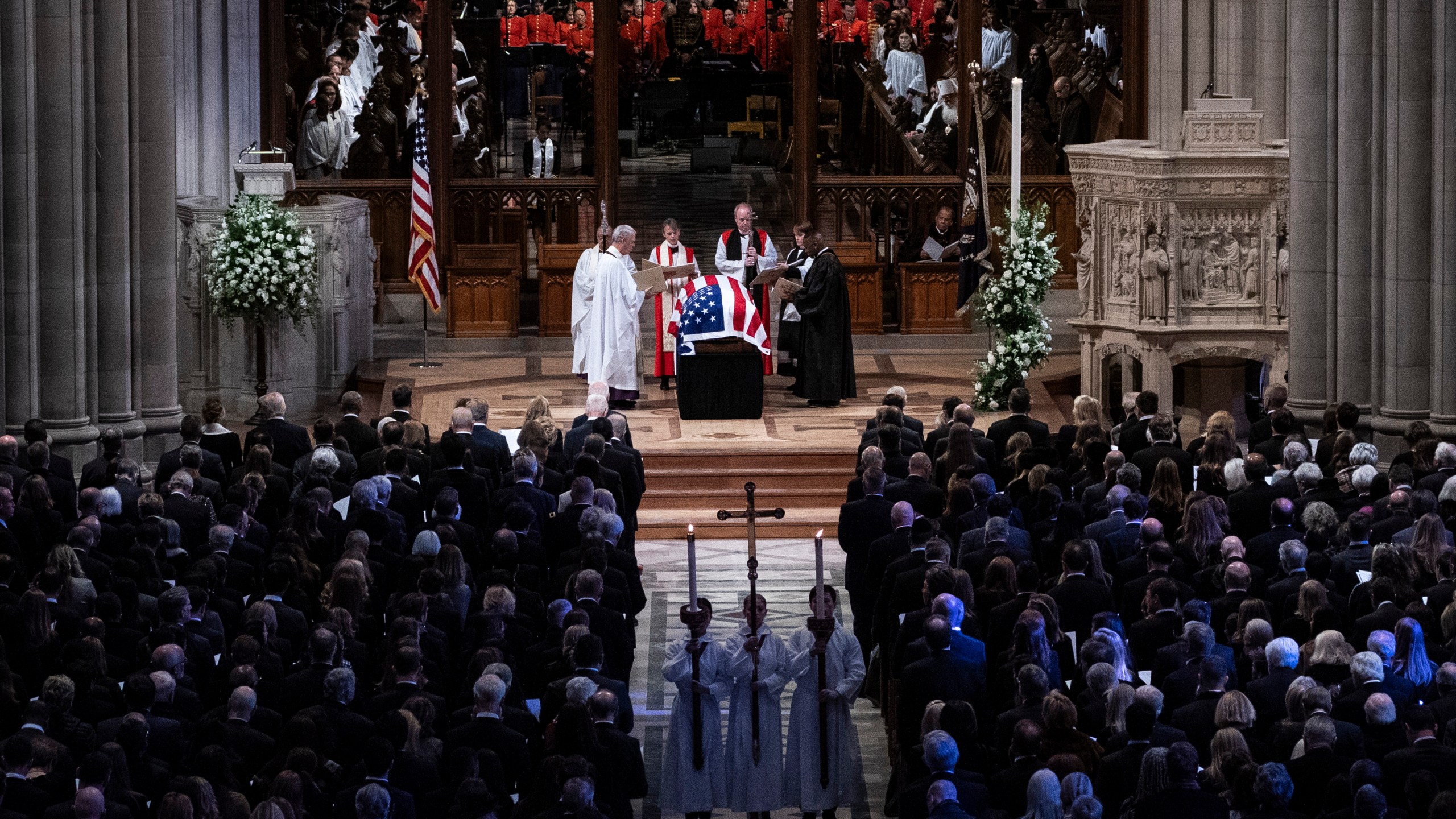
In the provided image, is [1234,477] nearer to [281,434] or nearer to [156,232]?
[281,434]

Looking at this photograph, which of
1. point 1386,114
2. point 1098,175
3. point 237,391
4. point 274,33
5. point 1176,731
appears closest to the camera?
point 1176,731

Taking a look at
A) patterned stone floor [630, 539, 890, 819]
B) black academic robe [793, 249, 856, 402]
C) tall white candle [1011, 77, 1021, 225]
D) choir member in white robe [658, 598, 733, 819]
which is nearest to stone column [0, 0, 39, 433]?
patterned stone floor [630, 539, 890, 819]

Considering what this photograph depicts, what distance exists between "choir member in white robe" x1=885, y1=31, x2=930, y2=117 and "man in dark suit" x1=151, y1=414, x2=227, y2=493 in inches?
472

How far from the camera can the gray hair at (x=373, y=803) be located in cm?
980

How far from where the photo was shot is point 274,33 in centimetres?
2531

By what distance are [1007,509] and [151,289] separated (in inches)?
319

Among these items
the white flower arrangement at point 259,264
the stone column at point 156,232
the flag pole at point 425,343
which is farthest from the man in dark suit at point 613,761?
the flag pole at point 425,343

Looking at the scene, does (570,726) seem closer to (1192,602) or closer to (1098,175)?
(1192,602)

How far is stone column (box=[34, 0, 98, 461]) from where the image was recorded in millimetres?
18250

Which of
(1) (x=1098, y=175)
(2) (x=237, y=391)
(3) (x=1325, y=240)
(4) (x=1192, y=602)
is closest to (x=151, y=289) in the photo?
(2) (x=237, y=391)

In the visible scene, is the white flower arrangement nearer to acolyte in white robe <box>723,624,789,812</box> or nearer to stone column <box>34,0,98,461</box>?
stone column <box>34,0,98,461</box>

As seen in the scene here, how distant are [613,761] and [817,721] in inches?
73.3

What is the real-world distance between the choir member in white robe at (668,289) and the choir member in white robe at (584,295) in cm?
60

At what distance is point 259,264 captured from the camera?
2105 centimetres
